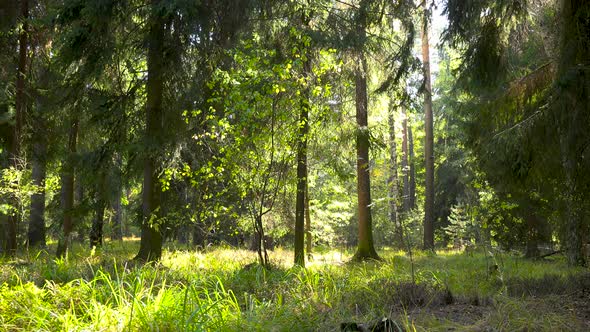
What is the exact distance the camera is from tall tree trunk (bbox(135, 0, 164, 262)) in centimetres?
852

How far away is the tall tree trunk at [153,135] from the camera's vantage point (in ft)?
28.0

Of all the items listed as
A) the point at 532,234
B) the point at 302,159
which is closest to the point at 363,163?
the point at 302,159

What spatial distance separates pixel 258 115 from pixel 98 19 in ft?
9.99

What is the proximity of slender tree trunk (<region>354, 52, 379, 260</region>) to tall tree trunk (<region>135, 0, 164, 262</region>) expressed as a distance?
4806 millimetres

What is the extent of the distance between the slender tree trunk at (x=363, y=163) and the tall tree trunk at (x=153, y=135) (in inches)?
189

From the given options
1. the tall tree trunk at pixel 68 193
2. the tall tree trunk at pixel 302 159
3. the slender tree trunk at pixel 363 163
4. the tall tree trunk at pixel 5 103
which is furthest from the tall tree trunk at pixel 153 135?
the slender tree trunk at pixel 363 163

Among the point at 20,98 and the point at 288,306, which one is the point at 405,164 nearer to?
the point at 20,98

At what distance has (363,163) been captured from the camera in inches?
455

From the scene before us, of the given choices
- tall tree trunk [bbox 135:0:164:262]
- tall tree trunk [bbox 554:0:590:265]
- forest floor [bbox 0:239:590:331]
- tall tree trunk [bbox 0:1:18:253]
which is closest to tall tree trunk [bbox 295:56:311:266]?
tall tree trunk [bbox 135:0:164:262]

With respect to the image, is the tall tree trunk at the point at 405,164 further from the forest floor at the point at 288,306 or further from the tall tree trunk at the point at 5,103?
the forest floor at the point at 288,306

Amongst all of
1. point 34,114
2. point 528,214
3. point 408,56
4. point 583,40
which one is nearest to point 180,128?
point 34,114

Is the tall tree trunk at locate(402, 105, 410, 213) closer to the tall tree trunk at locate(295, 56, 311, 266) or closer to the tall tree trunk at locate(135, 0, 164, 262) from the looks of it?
the tall tree trunk at locate(295, 56, 311, 266)

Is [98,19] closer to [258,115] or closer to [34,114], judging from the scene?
[258,115]

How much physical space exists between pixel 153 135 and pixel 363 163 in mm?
5368
